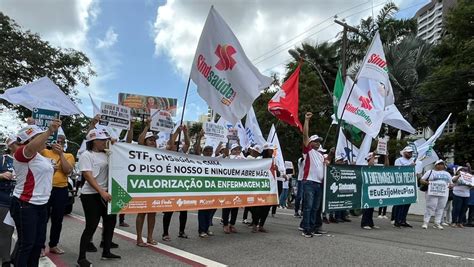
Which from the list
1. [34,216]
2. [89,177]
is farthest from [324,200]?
[34,216]

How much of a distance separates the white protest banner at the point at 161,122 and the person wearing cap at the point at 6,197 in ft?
10.8

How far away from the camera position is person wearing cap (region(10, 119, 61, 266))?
15.2 feet

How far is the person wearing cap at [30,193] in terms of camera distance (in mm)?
4629

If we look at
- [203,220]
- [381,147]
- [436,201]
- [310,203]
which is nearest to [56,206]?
[203,220]

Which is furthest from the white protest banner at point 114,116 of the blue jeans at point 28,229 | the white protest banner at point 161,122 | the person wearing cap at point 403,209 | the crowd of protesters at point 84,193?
the person wearing cap at point 403,209

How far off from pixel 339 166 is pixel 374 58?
3.28 metres

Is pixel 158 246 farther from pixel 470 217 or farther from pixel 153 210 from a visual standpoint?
pixel 470 217

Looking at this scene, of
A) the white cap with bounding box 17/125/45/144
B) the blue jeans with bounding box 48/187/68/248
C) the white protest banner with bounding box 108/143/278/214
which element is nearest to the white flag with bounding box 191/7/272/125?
the white protest banner with bounding box 108/143/278/214

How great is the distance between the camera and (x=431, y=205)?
1153 centimetres

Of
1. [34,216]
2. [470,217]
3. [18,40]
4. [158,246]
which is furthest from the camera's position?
[18,40]

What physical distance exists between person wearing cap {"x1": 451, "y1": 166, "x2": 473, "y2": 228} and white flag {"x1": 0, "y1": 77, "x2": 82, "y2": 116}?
34.3 feet

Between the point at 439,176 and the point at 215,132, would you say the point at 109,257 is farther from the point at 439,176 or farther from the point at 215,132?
the point at 439,176

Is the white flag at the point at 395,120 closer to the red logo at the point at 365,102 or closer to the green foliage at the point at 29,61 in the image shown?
the red logo at the point at 365,102

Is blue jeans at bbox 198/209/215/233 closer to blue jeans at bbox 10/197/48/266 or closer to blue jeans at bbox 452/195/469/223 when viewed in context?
blue jeans at bbox 10/197/48/266
